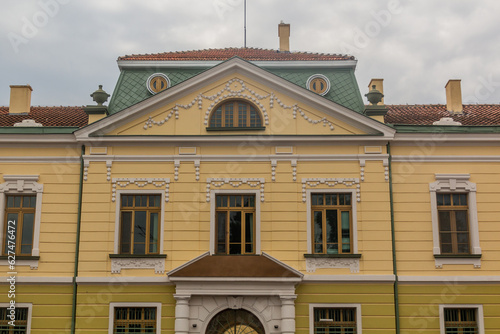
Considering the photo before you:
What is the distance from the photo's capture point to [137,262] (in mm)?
19344

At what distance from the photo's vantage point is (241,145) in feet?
66.4

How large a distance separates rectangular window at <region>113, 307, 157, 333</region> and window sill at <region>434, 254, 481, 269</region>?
9.16 m

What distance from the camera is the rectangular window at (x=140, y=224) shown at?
19703 millimetres

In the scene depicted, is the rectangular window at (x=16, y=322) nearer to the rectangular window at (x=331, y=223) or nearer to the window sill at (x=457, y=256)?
the rectangular window at (x=331, y=223)

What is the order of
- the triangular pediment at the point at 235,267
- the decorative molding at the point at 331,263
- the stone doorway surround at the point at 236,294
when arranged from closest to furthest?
the stone doorway surround at the point at 236,294, the triangular pediment at the point at 235,267, the decorative molding at the point at 331,263

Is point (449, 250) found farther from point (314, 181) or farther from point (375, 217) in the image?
point (314, 181)

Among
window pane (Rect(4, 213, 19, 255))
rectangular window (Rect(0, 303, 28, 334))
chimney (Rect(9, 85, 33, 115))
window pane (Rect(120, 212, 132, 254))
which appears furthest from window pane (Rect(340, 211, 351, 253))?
chimney (Rect(9, 85, 33, 115))

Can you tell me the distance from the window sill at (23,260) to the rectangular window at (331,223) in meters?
9.03

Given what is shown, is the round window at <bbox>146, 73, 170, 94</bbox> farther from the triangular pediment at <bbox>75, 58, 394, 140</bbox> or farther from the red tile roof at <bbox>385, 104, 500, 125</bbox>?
the red tile roof at <bbox>385, 104, 500, 125</bbox>

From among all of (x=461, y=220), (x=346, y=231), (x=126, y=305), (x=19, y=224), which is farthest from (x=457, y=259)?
(x=19, y=224)

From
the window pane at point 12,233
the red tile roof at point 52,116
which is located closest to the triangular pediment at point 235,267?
A: the window pane at point 12,233

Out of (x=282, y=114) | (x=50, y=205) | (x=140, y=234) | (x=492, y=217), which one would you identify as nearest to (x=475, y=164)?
(x=492, y=217)

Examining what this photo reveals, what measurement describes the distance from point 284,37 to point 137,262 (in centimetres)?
1255

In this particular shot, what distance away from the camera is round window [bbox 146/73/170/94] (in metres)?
21.5
